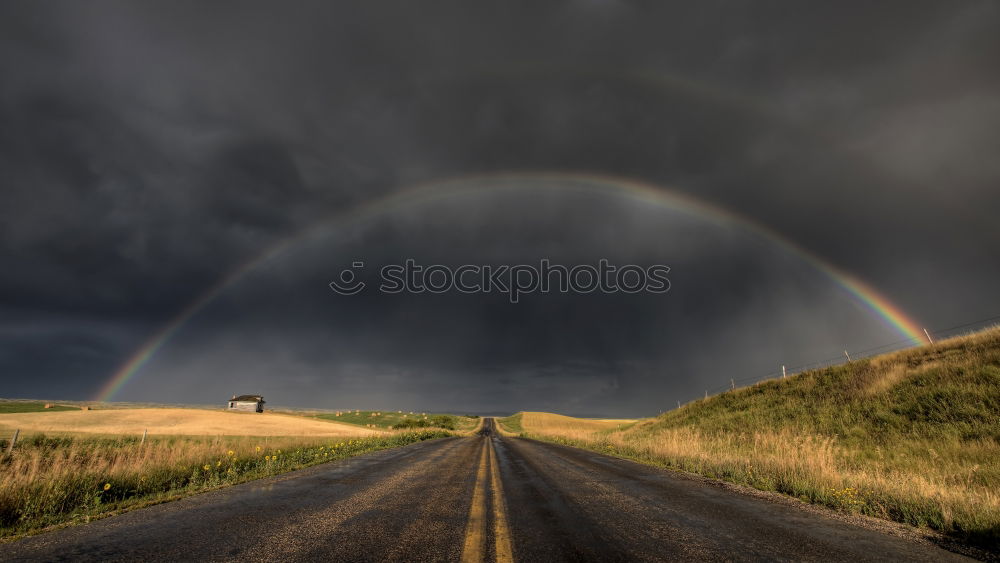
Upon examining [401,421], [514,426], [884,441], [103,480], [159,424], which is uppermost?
[884,441]

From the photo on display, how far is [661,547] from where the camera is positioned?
452 cm

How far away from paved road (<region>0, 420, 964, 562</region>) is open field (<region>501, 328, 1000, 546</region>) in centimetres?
166

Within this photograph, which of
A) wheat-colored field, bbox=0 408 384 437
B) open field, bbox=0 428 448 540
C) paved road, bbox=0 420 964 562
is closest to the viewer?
paved road, bbox=0 420 964 562

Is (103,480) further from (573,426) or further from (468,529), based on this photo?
(573,426)

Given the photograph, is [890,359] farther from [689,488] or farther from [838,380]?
[689,488]

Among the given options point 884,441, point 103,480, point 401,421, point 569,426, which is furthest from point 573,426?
point 103,480

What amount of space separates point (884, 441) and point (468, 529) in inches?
704

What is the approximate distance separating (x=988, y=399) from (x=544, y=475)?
15912mm

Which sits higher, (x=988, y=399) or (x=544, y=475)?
(x=988, y=399)

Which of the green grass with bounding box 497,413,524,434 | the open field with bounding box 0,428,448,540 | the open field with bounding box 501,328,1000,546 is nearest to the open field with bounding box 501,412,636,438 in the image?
the green grass with bounding box 497,413,524,434

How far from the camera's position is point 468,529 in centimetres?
518

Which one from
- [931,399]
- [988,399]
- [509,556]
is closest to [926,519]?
[509,556]

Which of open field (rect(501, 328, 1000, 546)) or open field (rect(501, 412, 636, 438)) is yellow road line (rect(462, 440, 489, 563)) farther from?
open field (rect(501, 412, 636, 438))

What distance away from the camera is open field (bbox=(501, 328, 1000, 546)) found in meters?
7.03
